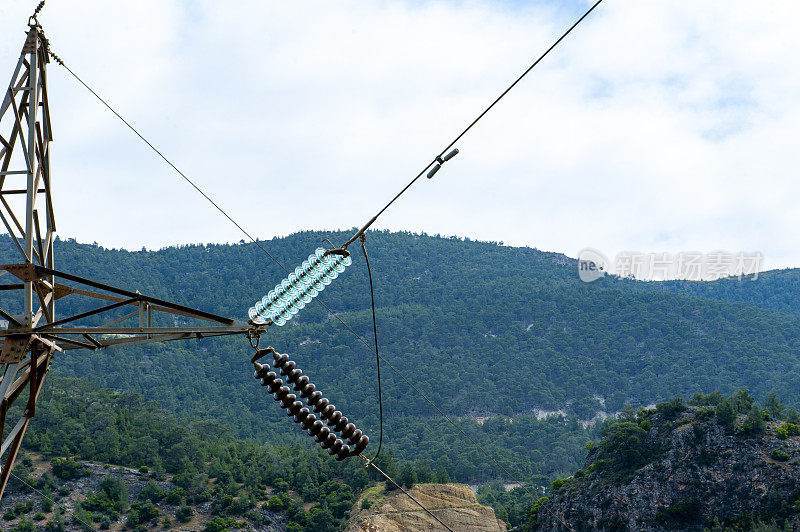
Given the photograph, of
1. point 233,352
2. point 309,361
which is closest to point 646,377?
point 309,361

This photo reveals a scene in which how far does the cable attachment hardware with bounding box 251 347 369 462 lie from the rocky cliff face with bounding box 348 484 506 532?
4145cm

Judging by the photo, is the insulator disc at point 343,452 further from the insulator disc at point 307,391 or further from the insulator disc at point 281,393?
the insulator disc at point 281,393

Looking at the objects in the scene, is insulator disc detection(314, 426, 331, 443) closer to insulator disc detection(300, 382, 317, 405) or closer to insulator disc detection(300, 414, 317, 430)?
insulator disc detection(300, 414, 317, 430)

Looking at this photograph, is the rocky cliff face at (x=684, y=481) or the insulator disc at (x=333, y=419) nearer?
the insulator disc at (x=333, y=419)

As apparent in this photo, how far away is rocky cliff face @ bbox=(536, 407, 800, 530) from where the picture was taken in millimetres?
49719

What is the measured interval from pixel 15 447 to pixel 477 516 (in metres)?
45.3

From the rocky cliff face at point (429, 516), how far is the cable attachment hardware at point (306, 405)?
136ft

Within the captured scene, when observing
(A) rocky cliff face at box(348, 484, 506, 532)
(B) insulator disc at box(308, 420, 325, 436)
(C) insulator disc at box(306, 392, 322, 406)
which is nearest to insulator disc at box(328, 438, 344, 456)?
(B) insulator disc at box(308, 420, 325, 436)

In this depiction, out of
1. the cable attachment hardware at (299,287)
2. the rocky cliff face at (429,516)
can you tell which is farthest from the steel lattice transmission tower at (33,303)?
the rocky cliff face at (429,516)

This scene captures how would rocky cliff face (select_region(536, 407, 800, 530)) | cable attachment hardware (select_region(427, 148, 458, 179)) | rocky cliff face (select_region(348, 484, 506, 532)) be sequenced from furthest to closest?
1. rocky cliff face (select_region(348, 484, 506, 532))
2. rocky cliff face (select_region(536, 407, 800, 530))
3. cable attachment hardware (select_region(427, 148, 458, 179))

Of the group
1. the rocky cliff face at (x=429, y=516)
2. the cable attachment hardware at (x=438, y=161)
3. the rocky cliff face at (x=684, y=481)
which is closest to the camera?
the cable attachment hardware at (x=438, y=161)

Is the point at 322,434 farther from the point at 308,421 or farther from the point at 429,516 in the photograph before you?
the point at 429,516

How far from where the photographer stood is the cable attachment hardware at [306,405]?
54.3 feet

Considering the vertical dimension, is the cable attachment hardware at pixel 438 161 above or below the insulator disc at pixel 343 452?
above
